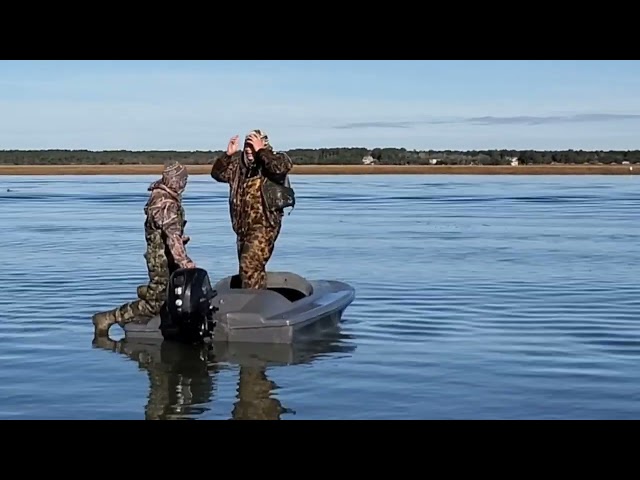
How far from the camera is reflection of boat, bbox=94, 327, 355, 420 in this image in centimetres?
758

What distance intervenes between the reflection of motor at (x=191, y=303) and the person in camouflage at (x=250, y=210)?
44.3 inches

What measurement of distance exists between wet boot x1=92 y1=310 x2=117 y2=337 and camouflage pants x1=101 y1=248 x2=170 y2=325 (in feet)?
0.12

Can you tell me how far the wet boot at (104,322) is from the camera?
1042cm

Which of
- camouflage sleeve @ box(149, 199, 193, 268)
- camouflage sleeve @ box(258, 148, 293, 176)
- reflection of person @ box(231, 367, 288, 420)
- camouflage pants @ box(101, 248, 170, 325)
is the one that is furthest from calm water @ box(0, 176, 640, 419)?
camouflage sleeve @ box(258, 148, 293, 176)

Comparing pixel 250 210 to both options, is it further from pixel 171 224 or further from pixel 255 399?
pixel 255 399

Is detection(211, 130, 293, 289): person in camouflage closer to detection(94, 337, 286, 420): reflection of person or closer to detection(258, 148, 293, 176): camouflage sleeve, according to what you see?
detection(258, 148, 293, 176): camouflage sleeve

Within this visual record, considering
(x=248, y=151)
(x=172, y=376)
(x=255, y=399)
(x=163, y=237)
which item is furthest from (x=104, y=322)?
(x=255, y=399)

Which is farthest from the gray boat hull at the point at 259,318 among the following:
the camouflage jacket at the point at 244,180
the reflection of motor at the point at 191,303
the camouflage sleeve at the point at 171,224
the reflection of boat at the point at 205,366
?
the camouflage jacket at the point at 244,180

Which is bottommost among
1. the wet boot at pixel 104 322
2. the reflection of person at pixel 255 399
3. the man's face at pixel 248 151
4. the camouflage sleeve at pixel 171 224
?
the reflection of person at pixel 255 399

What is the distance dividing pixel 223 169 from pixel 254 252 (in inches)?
35.7

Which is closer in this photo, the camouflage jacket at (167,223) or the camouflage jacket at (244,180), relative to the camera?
the camouflage jacket at (167,223)

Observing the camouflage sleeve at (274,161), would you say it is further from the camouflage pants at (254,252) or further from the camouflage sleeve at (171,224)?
the camouflage sleeve at (171,224)
